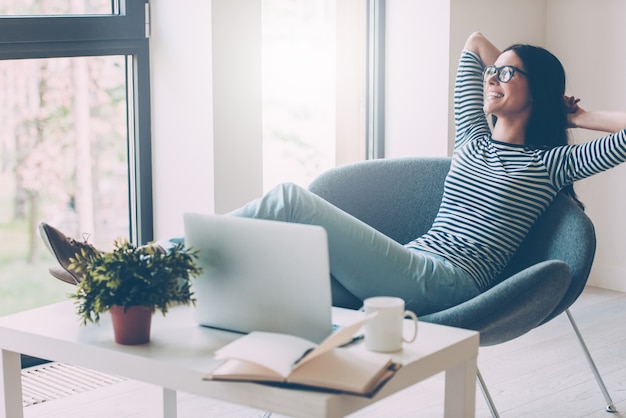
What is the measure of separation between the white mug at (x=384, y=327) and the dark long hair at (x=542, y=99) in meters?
1.09

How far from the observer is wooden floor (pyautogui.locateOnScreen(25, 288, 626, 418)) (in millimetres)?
2543

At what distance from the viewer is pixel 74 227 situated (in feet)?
9.82

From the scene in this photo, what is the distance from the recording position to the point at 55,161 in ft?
9.59

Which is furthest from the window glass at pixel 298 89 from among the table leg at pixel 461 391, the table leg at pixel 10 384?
the table leg at pixel 461 391

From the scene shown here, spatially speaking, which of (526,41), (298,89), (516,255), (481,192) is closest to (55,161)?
(298,89)

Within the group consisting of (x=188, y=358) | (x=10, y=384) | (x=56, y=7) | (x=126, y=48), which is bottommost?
(x=10, y=384)

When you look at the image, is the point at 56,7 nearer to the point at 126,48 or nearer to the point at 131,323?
the point at 126,48

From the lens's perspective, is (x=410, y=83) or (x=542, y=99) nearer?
(x=542, y=99)

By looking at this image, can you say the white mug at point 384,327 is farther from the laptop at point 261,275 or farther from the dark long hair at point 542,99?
Answer: the dark long hair at point 542,99

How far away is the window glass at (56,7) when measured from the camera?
275cm

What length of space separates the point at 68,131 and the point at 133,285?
1459 mm

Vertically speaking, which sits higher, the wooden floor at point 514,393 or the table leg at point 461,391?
the table leg at point 461,391

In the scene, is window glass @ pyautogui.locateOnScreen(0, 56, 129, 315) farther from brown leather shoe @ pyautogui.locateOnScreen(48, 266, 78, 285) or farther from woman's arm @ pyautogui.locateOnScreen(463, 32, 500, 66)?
woman's arm @ pyautogui.locateOnScreen(463, 32, 500, 66)

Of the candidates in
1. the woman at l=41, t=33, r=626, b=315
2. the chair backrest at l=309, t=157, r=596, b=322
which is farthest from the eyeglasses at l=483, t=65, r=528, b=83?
the chair backrest at l=309, t=157, r=596, b=322
